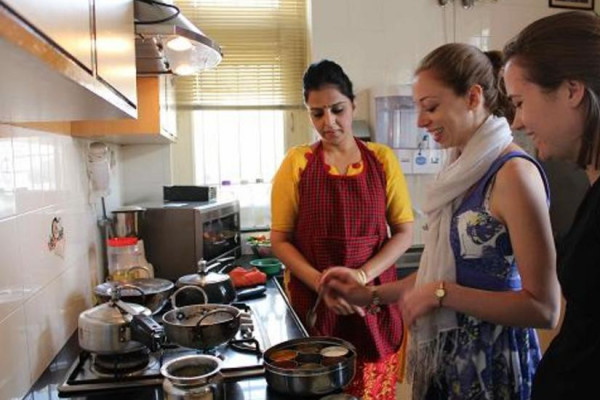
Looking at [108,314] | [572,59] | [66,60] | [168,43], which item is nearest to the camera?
[66,60]

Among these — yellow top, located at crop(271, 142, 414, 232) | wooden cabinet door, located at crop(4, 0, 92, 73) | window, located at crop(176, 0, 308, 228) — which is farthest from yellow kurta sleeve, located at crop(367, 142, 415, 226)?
window, located at crop(176, 0, 308, 228)

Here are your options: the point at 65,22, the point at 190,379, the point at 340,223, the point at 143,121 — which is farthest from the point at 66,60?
the point at 143,121

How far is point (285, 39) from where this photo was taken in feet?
9.05

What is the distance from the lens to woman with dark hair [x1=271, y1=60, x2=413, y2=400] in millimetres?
1555

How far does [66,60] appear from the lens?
54cm

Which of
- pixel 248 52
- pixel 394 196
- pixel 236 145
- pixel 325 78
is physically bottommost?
pixel 394 196

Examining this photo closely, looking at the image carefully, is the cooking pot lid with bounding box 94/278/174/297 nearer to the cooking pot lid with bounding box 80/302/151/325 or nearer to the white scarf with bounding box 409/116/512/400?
the cooking pot lid with bounding box 80/302/151/325

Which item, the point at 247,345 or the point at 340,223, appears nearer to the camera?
the point at 247,345

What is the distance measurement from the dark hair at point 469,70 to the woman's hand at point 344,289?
0.55m

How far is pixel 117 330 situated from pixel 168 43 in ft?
2.57

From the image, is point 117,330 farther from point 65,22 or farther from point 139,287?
point 65,22

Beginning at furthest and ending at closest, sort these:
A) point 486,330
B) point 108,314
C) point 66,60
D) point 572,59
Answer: point 108,314 < point 486,330 < point 572,59 < point 66,60

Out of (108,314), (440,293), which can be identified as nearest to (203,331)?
(108,314)

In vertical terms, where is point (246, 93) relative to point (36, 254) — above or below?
above
